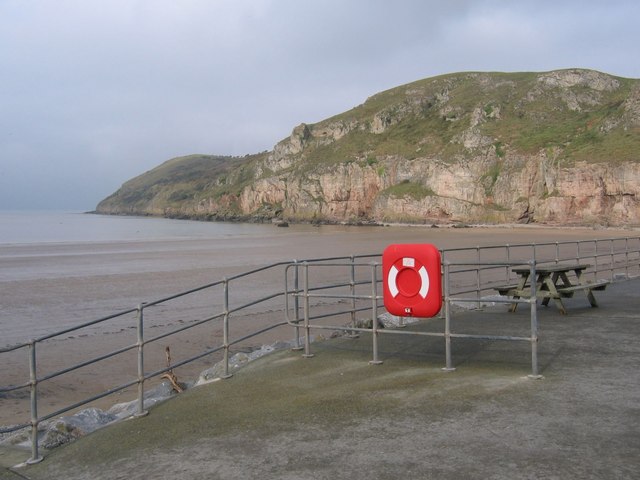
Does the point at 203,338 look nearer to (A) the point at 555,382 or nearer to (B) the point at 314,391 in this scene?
(B) the point at 314,391

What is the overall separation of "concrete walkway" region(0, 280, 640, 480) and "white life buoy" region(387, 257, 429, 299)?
2.99 feet

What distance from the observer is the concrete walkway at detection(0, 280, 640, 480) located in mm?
4133

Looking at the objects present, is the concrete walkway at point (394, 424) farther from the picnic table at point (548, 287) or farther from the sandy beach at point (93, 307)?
the sandy beach at point (93, 307)

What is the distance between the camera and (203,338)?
46.0 feet

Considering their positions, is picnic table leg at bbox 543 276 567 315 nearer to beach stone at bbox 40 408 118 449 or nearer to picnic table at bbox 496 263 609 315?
picnic table at bbox 496 263 609 315

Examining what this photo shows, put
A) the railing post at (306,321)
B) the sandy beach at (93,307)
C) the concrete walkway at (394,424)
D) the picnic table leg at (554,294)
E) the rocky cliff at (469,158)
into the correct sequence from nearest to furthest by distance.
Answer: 1. the concrete walkway at (394,424)
2. the railing post at (306,321)
3. the picnic table leg at (554,294)
4. the sandy beach at (93,307)
5. the rocky cliff at (469,158)

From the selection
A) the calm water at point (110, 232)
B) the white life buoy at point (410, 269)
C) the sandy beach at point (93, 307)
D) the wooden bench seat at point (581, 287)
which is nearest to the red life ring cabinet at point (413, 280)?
the white life buoy at point (410, 269)

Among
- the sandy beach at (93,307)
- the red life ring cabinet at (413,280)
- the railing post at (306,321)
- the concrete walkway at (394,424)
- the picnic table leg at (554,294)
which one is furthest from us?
the sandy beach at (93,307)

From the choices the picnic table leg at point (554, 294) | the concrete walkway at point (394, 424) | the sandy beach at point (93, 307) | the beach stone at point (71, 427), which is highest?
the picnic table leg at point (554, 294)

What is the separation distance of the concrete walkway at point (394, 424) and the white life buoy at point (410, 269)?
91 centimetres

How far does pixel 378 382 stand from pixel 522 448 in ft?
7.09

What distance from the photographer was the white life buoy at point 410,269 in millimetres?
6520

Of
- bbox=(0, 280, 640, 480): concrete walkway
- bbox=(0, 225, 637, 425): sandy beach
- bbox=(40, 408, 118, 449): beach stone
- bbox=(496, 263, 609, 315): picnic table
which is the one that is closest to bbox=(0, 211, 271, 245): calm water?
bbox=(0, 225, 637, 425): sandy beach

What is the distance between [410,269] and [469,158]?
8296cm
